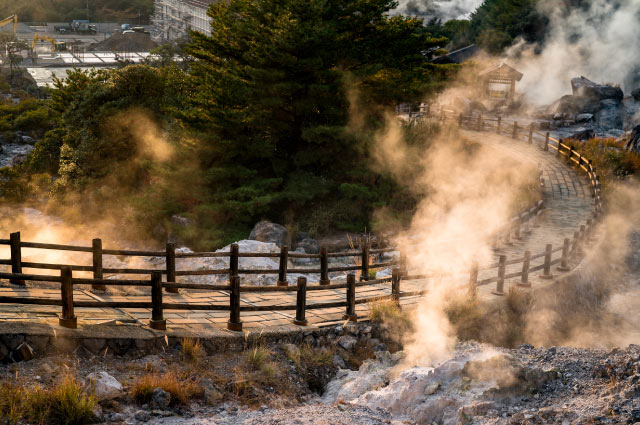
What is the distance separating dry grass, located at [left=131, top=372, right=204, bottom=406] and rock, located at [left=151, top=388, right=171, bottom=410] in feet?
0.22

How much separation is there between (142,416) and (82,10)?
121m

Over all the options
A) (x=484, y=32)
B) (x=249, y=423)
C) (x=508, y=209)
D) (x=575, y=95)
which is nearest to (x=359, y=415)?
(x=249, y=423)

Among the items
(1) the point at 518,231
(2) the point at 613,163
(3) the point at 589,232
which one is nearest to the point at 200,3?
(2) the point at 613,163

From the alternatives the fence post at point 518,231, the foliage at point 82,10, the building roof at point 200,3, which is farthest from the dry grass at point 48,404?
the foliage at point 82,10

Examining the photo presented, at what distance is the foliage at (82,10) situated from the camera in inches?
4387

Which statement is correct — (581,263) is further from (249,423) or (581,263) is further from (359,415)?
(249,423)

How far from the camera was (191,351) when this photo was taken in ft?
31.1

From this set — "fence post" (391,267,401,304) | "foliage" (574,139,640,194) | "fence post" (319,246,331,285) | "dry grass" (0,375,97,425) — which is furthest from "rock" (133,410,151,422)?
"foliage" (574,139,640,194)

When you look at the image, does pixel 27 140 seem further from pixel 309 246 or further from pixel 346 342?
pixel 346 342

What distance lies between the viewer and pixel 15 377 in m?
8.05

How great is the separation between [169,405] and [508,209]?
61.9ft

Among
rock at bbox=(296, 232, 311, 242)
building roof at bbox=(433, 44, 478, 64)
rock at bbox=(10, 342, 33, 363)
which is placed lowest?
rock at bbox=(296, 232, 311, 242)

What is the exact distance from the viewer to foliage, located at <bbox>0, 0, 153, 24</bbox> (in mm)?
111438

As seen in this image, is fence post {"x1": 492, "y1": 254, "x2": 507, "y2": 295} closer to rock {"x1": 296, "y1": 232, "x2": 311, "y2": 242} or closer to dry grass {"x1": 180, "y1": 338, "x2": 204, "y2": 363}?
dry grass {"x1": 180, "y1": 338, "x2": 204, "y2": 363}
